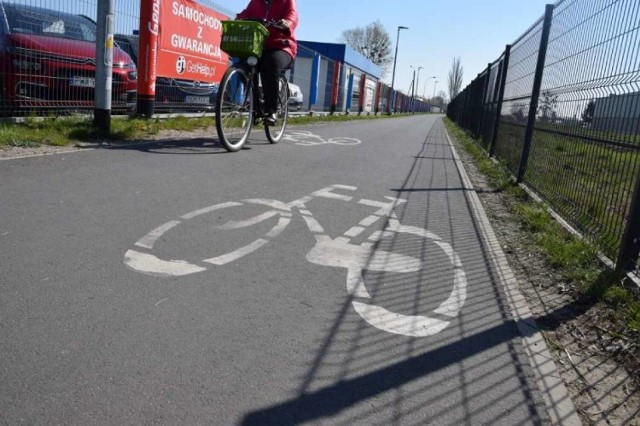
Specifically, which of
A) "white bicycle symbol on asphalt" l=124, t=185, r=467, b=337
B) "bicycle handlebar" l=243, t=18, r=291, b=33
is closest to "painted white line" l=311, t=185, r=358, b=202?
"white bicycle symbol on asphalt" l=124, t=185, r=467, b=337

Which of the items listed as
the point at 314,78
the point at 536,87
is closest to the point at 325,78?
the point at 314,78

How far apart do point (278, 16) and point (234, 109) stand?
1.53 metres

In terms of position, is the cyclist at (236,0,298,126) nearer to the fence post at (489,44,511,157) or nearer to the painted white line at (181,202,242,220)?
the painted white line at (181,202,242,220)

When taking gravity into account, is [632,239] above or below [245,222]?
above

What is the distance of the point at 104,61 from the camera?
7.07 meters

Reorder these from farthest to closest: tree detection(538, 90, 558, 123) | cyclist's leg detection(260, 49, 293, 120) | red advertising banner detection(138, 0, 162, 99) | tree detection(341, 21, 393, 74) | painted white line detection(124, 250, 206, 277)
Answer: tree detection(341, 21, 393, 74) → red advertising banner detection(138, 0, 162, 99) → cyclist's leg detection(260, 49, 293, 120) → tree detection(538, 90, 558, 123) → painted white line detection(124, 250, 206, 277)

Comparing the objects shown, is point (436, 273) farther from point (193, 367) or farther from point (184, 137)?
point (184, 137)

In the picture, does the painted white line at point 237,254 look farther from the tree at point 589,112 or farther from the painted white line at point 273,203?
the tree at point 589,112

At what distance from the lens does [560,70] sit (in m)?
6.00

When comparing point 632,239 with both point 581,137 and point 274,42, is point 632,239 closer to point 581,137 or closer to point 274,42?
point 581,137

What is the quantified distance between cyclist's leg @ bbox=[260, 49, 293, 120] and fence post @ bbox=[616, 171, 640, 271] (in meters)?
5.03

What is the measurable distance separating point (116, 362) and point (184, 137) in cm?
670

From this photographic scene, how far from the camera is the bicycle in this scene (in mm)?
6852

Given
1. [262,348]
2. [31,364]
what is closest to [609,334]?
[262,348]
